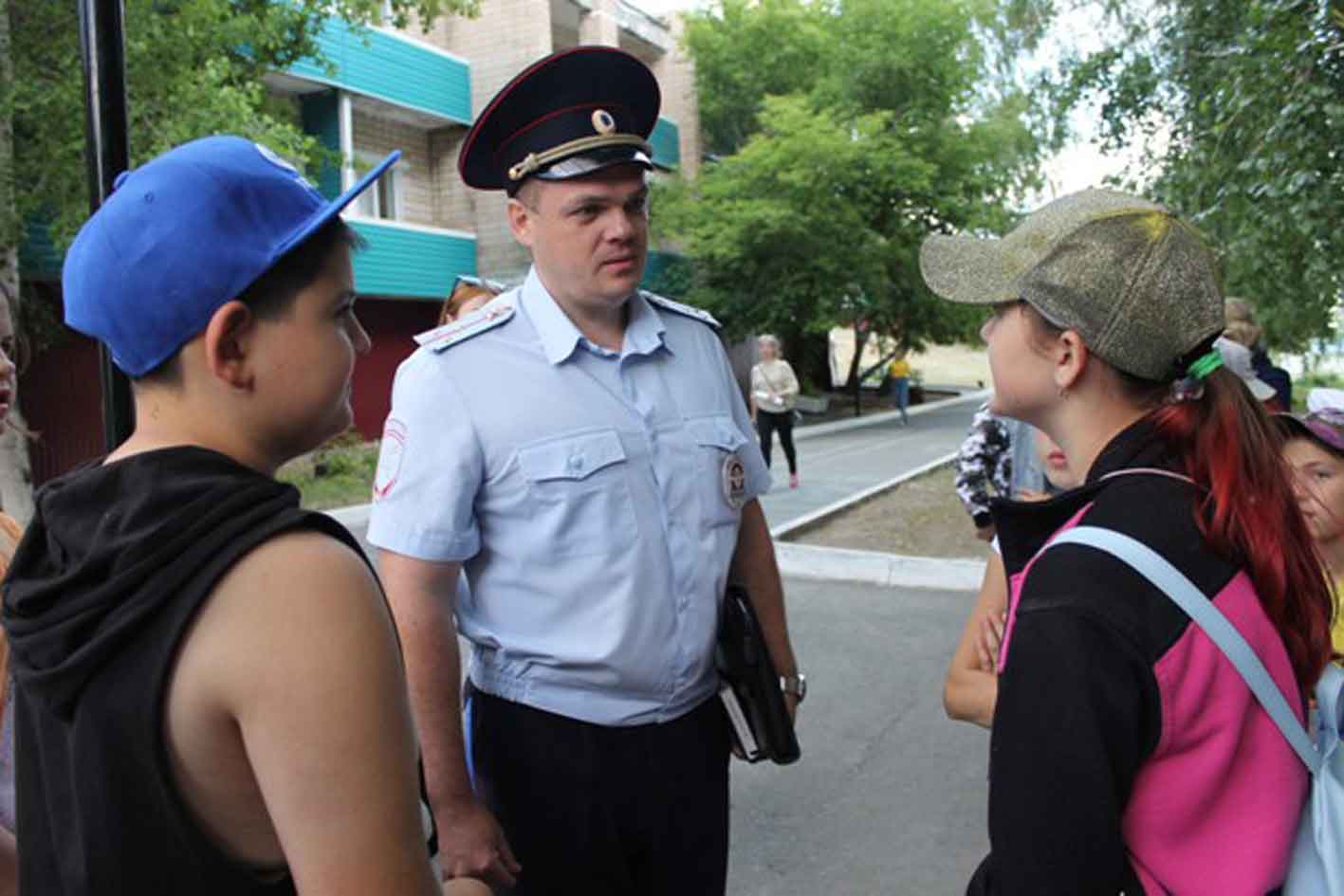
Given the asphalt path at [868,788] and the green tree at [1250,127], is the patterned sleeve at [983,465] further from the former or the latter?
the green tree at [1250,127]

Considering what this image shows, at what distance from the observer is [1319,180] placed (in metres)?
6.47

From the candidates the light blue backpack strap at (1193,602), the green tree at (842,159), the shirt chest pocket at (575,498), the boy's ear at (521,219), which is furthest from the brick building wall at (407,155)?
the light blue backpack strap at (1193,602)

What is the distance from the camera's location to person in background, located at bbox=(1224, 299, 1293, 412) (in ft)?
18.6

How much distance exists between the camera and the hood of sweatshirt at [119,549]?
3.30 ft

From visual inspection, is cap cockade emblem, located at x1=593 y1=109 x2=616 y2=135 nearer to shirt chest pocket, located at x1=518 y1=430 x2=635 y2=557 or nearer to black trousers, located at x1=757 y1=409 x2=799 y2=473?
shirt chest pocket, located at x1=518 y1=430 x2=635 y2=557

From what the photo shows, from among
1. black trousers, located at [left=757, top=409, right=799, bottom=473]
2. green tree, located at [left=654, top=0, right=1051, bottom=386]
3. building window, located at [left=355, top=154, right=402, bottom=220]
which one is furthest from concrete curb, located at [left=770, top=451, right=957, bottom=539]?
building window, located at [left=355, top=154, right=402, bottom=220]

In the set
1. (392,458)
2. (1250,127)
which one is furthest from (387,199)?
(392,458)

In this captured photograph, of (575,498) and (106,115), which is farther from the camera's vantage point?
(106,115)

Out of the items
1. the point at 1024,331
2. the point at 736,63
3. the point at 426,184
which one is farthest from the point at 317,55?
the point at 736,63

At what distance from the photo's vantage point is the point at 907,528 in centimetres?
962

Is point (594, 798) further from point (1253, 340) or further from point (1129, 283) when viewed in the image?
point (1253, 340)

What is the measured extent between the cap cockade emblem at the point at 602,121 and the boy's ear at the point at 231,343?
132 cm

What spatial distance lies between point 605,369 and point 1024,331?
96cm

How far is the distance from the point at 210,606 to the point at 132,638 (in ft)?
0.29
